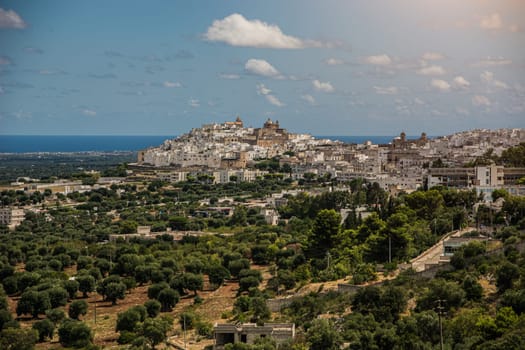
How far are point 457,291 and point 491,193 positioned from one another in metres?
11.9

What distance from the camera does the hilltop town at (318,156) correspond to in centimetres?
3925

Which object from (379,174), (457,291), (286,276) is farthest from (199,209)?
(457,291)

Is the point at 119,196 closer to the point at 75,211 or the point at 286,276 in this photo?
the point at 75,211

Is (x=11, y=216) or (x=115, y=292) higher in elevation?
(x=11, y=216)

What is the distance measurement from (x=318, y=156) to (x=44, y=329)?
119 ft

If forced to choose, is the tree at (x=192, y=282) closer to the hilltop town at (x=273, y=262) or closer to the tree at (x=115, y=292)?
the hilltop town at (x=273, y=262)

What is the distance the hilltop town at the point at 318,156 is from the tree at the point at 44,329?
Result: 16854mm

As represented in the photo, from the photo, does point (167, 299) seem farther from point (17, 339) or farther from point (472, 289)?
point (472, 289)

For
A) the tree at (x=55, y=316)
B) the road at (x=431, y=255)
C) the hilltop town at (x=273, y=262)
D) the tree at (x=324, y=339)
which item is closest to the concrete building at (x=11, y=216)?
the hilltop town at (x=273, y=262)

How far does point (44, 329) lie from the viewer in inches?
733

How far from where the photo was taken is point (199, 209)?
38438mm

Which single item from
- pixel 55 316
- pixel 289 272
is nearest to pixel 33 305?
pixel 55 316

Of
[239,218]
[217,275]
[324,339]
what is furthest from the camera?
[239,218]

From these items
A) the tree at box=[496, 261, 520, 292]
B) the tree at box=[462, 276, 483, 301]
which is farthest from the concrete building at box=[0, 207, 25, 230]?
the tree at box=[496, 261, 520, 292]
